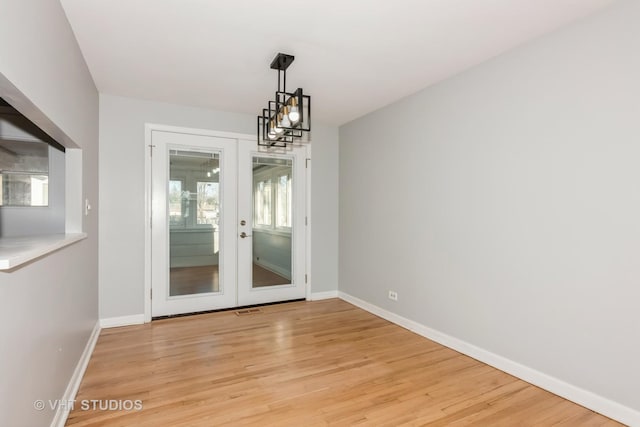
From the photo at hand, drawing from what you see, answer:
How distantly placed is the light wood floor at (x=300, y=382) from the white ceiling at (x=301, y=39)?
8.62ft

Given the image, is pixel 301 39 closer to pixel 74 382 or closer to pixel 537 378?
pixel 74 382

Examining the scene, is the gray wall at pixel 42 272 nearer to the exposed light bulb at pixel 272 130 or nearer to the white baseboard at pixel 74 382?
the white baseboard at pixel 74 382

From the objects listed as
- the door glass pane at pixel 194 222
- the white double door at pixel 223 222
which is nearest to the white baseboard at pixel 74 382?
the white double door at pixel 223 222

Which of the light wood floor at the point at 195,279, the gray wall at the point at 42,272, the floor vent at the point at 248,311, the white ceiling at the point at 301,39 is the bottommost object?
the floor vent at the point at 248,311

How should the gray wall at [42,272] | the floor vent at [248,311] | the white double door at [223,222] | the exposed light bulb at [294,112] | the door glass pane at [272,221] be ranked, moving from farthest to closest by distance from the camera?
1. the door glass pane at [272,221]
2. the floor vent at [248,311]
3. the white double door at [223,222]
4. the exposed light bulb at [294,112]
5. the gray wall at [42,272]

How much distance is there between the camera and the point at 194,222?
424 cm

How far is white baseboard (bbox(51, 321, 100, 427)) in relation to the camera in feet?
6.48

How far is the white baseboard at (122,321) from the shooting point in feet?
12.3

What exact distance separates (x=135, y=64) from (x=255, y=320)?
294cm

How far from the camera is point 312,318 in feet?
13.4

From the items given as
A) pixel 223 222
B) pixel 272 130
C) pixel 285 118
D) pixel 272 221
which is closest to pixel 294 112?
A: pixel 285 118

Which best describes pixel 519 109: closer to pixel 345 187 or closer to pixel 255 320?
pixel 345 187

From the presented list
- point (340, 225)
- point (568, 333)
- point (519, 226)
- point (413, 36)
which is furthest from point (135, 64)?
point (568, 333)

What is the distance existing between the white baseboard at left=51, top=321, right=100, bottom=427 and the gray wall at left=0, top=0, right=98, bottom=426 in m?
0.08
